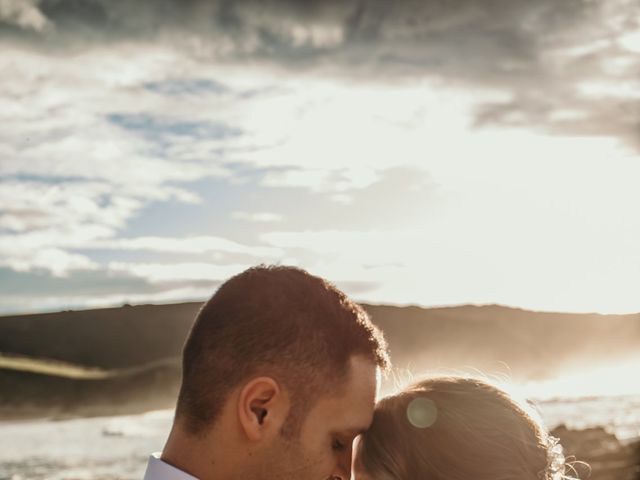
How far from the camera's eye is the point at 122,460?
15367 millimetres

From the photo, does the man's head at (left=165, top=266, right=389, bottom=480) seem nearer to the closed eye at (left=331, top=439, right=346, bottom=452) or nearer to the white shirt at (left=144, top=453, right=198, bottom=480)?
the closed eye at (left=331, top=439, right=346, bottom=452)

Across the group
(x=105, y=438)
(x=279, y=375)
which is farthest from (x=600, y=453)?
(x=279, y=375)

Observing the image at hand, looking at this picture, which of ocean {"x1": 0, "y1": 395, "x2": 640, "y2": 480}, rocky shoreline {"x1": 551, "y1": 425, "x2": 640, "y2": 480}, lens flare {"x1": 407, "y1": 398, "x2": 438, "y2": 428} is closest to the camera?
lens flare {"x1": 407, "y1": 398, "x2": 438, "y2": 428}

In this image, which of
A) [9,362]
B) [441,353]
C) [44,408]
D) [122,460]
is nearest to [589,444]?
[122,460]

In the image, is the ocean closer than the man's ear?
No

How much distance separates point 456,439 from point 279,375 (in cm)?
67

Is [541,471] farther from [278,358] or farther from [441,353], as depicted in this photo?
[441,353]

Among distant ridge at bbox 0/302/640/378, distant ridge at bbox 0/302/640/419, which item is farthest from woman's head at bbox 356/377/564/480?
distant ridge at bbox 0/302/640/378

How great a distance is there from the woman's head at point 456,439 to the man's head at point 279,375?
107 mm

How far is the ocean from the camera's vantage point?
47.6 ft

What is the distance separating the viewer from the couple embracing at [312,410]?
3287 millimetres

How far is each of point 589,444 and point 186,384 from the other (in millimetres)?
12736

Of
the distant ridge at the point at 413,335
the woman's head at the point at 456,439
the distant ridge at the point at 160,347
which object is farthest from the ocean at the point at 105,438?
the distant ridge at the point at 413,335

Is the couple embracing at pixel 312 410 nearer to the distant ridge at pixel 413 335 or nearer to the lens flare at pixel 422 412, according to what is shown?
the lens flare at pixel 422 412
